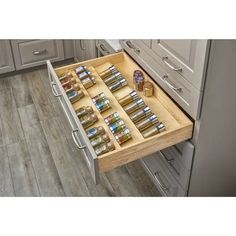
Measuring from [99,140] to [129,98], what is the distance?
0.91 feet

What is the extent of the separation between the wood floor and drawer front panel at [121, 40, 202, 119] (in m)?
0.73

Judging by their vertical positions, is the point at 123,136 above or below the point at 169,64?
below

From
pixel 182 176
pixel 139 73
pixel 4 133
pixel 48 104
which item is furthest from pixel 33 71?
pixel 182 176

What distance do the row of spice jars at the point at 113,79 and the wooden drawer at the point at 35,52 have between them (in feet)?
4.45

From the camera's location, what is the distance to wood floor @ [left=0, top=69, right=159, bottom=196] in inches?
76.6

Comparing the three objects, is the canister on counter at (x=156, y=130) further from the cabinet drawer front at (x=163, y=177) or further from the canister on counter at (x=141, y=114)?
the cabinet drawer front at (x=163, y=177)

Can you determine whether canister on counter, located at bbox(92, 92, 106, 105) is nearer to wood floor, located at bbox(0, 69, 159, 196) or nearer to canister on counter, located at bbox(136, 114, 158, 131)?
canister on counter, located at bbox(136, 114, 158, 131)

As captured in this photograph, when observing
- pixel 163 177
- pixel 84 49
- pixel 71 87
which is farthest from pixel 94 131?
pixel 84 49

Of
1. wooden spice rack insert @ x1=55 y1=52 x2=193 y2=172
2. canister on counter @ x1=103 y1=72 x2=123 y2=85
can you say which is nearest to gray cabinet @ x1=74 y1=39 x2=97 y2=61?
wooden spice rack insert @ x1=55 y1=52 x2=193 y2=172

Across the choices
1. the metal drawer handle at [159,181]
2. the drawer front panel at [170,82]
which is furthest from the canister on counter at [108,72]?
the metal drawer handle at [159,181]

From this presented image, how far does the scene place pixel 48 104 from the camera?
2582mm

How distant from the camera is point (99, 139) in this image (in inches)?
51.1

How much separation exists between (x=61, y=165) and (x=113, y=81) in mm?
748

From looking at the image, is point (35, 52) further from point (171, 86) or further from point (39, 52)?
point (171, 86)
